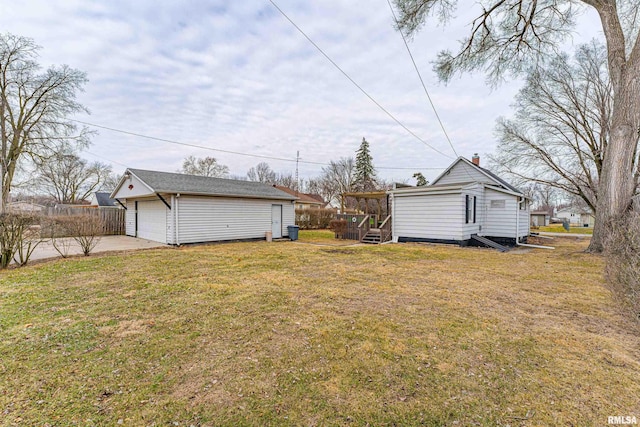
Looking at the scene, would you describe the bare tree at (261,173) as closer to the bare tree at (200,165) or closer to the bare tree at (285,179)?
the bare tree at (285,179)

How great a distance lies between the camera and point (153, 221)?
44.9ft

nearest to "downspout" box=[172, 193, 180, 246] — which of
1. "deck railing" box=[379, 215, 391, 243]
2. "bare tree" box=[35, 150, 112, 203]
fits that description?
"deck railing" box=[379, 215, 391, 243]

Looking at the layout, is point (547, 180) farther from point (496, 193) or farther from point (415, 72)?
point (415, 72)

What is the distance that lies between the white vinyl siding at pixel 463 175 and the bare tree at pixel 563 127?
3.13m

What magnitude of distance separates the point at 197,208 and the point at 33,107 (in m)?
15.3

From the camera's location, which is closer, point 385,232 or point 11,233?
point 11,233

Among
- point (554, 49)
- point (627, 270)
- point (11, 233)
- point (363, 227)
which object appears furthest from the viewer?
point (363, 227)

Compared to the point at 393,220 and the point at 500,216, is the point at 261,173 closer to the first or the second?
the point at 393,220

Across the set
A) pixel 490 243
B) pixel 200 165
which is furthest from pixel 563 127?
pixel 200 165

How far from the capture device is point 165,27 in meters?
9.23

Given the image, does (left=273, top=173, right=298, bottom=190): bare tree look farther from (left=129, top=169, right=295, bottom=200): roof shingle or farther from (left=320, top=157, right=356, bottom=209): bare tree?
(left=129, top=169, right=295, bottom=200): roof shingle

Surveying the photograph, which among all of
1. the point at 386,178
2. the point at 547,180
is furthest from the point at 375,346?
the point at 386,178

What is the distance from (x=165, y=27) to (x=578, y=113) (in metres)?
21.2

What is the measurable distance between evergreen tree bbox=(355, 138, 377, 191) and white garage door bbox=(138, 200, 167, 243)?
25815 mm
